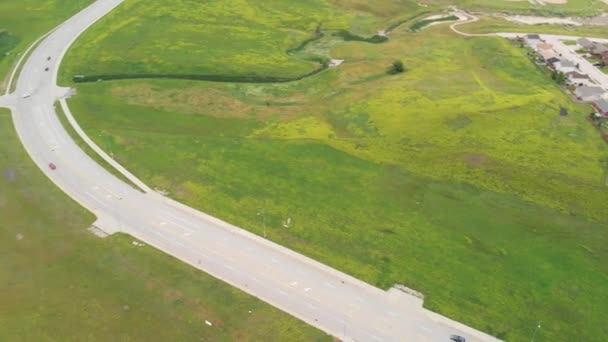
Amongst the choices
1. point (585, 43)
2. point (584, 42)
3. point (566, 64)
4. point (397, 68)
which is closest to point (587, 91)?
point (566, 64)

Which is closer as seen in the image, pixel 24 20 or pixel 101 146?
pixel 101 146

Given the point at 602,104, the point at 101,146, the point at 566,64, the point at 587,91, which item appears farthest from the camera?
the point at 566,64

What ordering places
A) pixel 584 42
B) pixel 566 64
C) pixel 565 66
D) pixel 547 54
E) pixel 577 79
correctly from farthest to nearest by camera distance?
pixel 584 42 → pixel 547 54 → pixel 566 64 → pixel 565 66 → pixel 577 79

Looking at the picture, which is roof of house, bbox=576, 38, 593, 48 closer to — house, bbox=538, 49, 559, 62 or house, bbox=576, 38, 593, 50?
house, bbox=576, 38, 593, 50

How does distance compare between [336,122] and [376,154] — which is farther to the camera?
[336,122]

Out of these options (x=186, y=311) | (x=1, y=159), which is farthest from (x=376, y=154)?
(x=1, y=159)

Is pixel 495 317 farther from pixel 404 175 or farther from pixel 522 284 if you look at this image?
pixel 404 175

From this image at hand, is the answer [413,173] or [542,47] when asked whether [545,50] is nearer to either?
[542,47]
